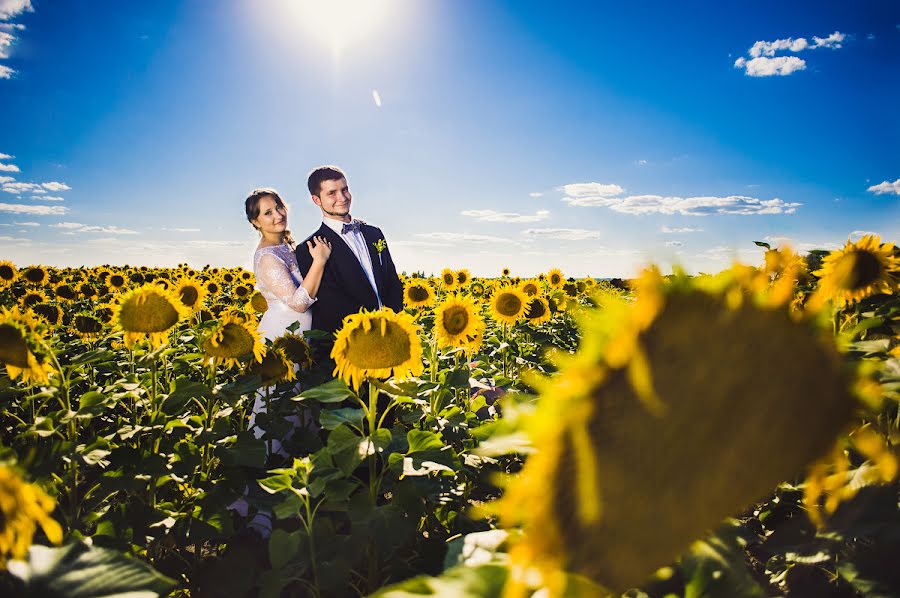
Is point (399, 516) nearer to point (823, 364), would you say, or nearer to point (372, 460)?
point (372, 460)

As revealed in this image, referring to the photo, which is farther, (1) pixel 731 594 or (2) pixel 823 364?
(1) pixel 731 594

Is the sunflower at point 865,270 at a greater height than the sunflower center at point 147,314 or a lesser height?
greater

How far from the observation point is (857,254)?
2416 millimetres

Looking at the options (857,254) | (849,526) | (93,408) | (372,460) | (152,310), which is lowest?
(372,460)

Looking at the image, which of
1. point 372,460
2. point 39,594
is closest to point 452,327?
point 372,460

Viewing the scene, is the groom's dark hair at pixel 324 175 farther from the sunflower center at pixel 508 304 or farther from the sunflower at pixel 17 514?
the sunflower at pixel 17 514

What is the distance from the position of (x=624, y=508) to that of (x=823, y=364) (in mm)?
361

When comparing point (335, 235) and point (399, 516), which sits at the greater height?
point (335, 235)

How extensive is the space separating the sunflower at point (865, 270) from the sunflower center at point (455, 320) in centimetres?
348

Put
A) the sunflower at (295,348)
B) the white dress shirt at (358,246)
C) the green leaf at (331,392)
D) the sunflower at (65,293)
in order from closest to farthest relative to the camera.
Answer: the green leaf at (331,392) < the sunflower at (295,348) < the white dress shirt at (358,246) < the sunflower at (65,293)

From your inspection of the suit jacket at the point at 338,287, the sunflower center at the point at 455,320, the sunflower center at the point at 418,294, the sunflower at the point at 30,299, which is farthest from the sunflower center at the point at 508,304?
the sunflower at the point at 30,299

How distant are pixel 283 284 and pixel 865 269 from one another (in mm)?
5155

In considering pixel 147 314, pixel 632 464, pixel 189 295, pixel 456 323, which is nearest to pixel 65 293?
pixel 189 295

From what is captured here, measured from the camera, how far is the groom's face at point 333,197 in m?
5.91
